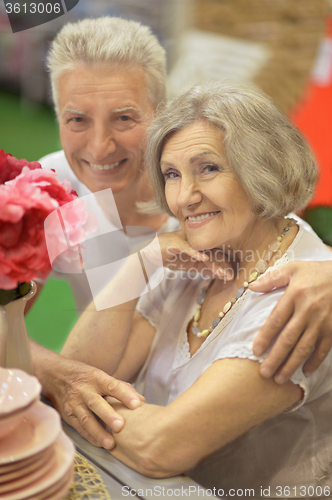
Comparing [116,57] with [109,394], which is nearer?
[109,394]

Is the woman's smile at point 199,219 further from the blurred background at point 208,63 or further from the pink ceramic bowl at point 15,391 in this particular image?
the pink ceramic bowl at point 15,391

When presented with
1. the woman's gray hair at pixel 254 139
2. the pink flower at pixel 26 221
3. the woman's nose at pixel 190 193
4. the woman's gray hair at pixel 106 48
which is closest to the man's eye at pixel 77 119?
the woman's gray hair at pixel 106 48

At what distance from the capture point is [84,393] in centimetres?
118

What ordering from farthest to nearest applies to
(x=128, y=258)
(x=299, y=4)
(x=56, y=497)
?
(x=299, y=4)
(x=128, y=258)
(x=56, y=497)

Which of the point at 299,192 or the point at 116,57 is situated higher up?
the point at 116,57

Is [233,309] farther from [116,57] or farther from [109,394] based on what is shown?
[116,57]

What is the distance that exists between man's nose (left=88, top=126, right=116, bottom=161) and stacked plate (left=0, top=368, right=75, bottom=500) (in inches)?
28.9

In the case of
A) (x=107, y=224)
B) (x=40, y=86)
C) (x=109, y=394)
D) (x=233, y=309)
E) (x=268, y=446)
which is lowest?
(x=268, y=446)

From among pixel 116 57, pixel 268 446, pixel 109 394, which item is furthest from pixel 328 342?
pixel 116 57

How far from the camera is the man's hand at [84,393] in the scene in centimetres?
110

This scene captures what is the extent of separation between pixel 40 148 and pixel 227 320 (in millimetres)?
800

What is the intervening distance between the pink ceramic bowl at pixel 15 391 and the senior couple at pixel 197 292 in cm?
31

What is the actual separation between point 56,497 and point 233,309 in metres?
0.59

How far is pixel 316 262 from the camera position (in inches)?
41.5
